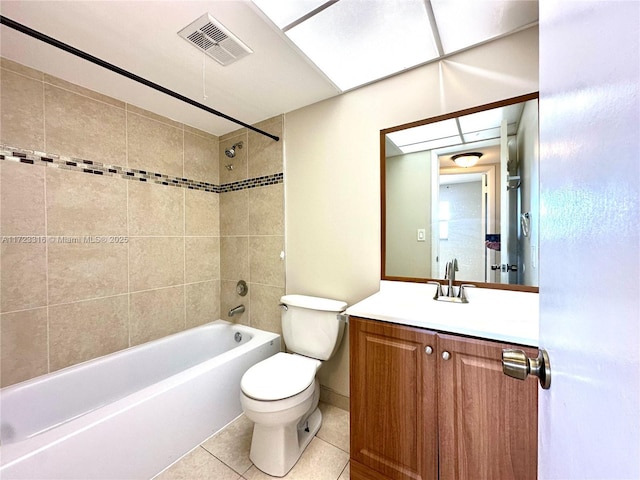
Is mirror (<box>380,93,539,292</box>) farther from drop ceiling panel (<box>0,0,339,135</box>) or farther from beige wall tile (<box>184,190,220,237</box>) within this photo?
beige wall tile (<box>184,190,220,237</box>)

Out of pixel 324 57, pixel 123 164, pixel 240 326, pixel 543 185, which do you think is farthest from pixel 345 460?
pixel 123 164

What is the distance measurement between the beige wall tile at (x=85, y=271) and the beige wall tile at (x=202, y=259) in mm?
475

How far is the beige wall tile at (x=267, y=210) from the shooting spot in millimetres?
2100

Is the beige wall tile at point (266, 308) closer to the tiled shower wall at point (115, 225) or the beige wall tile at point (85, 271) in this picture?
the tiled shower wall at point (115, 225)

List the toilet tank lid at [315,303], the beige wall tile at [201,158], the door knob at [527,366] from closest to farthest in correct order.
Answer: the door knob at [527,366] < the toilet tank lid at [315,303] < the beige wall tile at [201,158]

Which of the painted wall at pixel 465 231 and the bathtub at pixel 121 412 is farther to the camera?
the painted wall at pixel 465 231

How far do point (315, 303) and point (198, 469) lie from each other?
108cm

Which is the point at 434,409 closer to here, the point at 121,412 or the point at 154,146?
the point at 121,412

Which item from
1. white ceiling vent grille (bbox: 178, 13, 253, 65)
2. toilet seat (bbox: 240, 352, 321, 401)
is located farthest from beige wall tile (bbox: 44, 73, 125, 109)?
toilet seat (bbox: 240, 352, 321, 401)

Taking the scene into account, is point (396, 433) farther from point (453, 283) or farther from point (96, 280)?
point (96, 280)

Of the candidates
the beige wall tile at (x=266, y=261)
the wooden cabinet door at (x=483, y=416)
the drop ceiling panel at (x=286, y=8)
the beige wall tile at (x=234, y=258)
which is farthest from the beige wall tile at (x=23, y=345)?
the wooden cabinet door at (x=483, y=416)

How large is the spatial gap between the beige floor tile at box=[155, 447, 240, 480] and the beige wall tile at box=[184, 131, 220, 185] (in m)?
2.03

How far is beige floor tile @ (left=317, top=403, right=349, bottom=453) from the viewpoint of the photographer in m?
1.54

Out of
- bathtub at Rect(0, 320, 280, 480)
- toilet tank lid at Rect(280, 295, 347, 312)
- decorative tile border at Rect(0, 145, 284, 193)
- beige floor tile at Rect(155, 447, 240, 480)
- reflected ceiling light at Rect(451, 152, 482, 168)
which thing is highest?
decorative tile border at Rect(0, 145, 284, 193)
